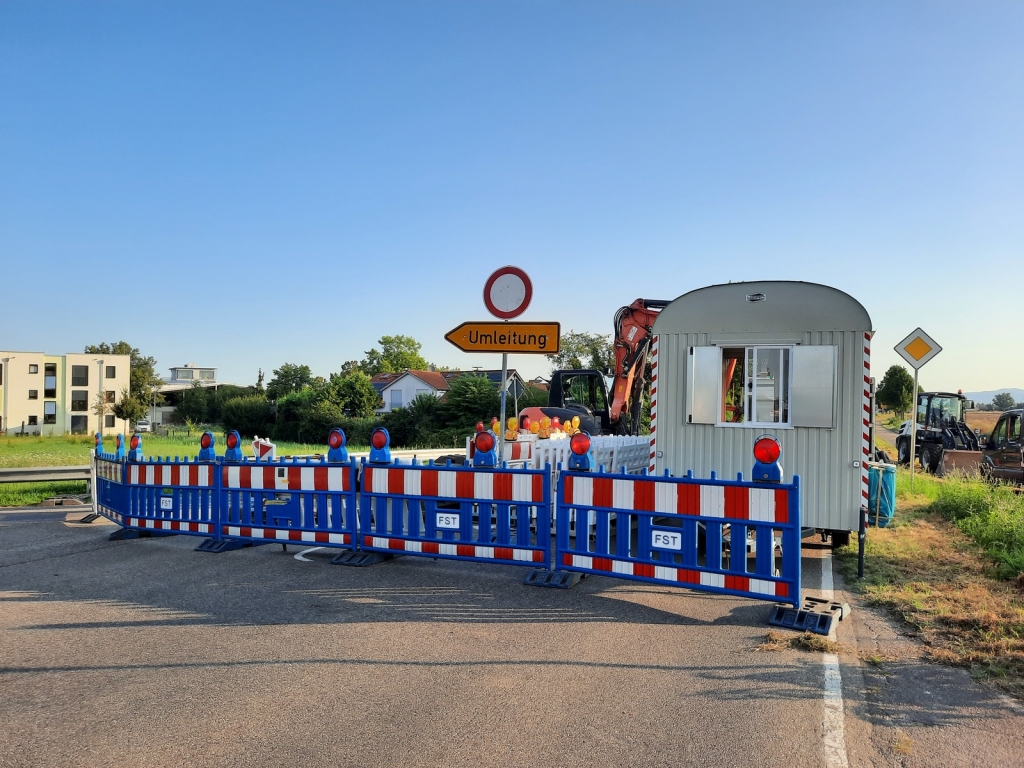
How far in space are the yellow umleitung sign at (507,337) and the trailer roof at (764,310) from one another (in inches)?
81.2

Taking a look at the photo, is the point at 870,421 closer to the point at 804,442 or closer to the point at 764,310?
the point at 804,442

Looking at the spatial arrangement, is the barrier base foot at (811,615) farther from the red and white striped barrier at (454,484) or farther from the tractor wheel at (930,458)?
the tractor wheel at (930,458)

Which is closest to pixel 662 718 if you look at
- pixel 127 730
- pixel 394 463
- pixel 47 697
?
pixel 127 730

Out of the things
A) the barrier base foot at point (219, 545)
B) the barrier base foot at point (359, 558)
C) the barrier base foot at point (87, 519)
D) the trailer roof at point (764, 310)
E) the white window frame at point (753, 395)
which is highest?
the trailer roof at point (764, 310)

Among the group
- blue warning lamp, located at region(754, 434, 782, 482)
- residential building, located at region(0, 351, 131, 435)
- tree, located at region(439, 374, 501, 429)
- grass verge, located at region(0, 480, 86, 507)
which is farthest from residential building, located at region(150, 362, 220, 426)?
blue warning lamp, located at region(754, 434, 782, 482)

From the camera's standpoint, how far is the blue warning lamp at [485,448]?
301 inches

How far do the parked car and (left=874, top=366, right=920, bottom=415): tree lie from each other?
44.6 meters

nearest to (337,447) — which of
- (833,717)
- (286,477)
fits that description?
(286,477)

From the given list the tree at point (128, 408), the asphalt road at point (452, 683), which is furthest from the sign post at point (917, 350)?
the tree at point (128, 408)

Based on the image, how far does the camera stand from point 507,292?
26.6 ft

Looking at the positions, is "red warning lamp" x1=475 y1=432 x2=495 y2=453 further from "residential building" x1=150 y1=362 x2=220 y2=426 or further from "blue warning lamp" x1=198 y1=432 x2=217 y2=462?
Answer: "residential building" x1=150 y1=362 x2=220 y2=426

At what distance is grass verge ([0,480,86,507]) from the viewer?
14.8 m

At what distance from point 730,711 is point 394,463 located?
491cm

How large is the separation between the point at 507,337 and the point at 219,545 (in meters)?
4.67
